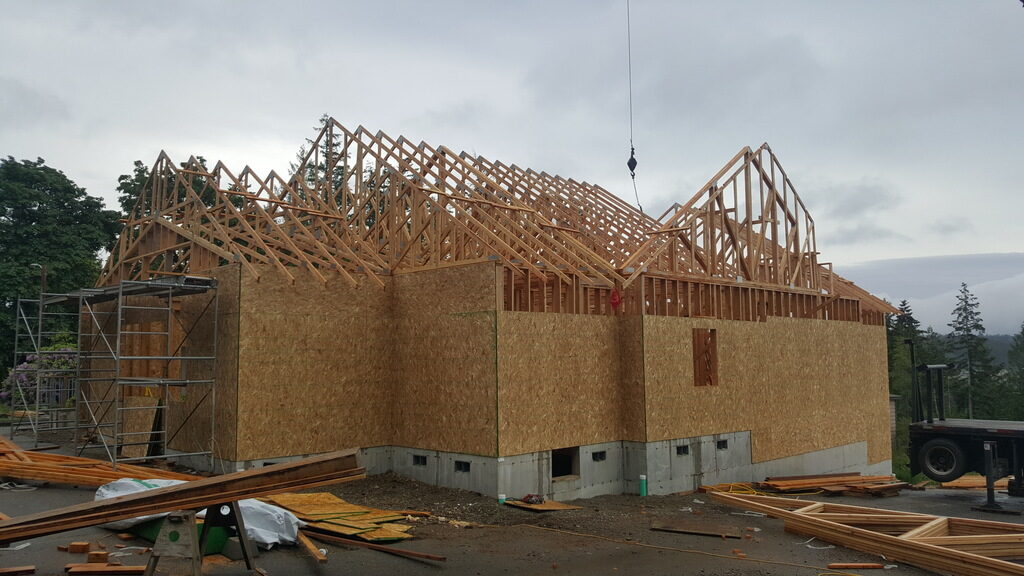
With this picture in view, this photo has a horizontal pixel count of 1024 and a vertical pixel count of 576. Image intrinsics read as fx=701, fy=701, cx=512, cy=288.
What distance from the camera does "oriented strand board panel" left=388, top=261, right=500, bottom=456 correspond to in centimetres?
1287

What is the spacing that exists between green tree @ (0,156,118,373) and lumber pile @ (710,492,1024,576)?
3089cm

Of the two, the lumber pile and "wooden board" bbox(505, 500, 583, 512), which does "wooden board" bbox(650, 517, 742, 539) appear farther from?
"wooden board" bbox(505, 500, 583, 512)

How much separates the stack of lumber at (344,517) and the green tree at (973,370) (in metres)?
52.9

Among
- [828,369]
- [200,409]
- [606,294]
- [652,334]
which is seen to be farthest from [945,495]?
[200,409]

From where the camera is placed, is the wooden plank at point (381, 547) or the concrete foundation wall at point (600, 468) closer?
the wooden plank at point (381, 547)

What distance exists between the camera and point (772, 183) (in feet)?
61.8

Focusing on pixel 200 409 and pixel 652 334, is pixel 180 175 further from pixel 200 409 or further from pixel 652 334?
pixel 652 334

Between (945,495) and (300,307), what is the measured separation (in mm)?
14875

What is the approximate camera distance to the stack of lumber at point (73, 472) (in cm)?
1248

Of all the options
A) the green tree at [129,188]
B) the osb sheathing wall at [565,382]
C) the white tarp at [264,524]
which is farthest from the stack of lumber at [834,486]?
the green tree at [129,188]

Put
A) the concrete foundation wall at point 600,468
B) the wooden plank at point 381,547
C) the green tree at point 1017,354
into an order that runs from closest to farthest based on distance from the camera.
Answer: the wooden plank at point 381,547, the concrete foundation wall at point 600,468, the green tree at point 1017,354

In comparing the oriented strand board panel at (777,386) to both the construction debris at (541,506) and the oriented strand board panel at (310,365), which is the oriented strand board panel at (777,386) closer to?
the construction debris at (541,506)

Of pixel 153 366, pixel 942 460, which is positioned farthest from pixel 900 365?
pixel 153 366

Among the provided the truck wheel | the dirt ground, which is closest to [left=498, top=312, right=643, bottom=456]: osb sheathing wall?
the dirt ground
